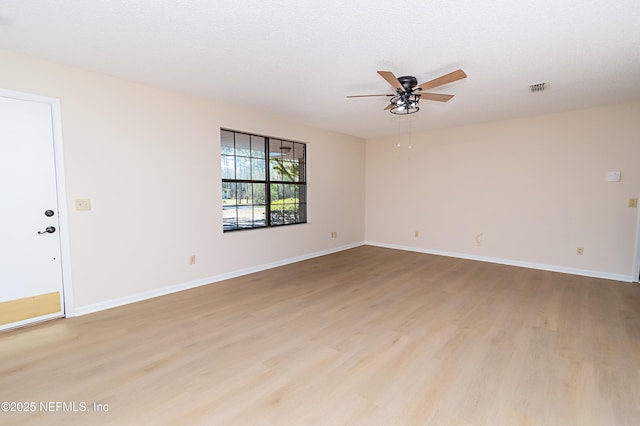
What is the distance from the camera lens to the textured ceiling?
1915 millimetres

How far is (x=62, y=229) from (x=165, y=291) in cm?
123

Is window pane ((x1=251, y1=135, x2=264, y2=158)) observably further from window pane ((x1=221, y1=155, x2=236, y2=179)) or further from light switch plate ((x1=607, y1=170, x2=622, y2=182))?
light switch plate ((x1=607, y1=170, x2=622, y2=182))

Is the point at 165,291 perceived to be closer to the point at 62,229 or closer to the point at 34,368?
the point at 62,229

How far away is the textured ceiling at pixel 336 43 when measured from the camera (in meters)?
1.92

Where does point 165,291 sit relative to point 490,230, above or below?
below

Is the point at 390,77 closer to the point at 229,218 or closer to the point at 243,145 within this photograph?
the point at 243,145

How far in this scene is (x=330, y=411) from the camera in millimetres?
1657

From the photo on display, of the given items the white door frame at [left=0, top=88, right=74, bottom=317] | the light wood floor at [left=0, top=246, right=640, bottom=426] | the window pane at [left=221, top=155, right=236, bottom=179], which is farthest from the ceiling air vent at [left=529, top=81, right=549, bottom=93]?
the white door frame at [left=0, top=88, right=74, bottom=317]

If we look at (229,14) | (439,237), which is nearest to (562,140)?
(439,237)

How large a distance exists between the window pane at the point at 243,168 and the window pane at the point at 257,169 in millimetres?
76

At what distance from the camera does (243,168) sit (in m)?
4.40


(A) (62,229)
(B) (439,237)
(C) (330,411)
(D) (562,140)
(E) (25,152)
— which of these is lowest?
(C) (330,411)

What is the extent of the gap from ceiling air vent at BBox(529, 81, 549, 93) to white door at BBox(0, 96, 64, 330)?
16.4 feet

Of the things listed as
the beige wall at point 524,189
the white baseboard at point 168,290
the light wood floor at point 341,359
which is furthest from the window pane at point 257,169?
the beige wall at point 524,189
